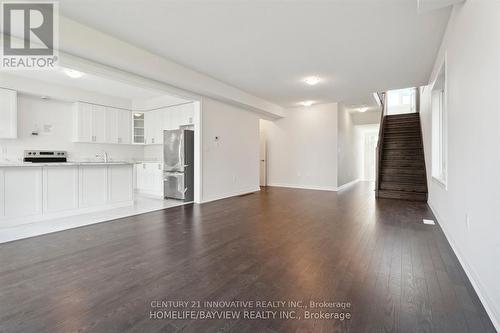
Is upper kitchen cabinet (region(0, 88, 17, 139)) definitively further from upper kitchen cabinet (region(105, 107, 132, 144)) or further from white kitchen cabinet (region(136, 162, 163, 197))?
white kitchen cabinet (region(136, 162, 163, 197))

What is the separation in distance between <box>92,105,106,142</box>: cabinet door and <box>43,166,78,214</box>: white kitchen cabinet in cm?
253

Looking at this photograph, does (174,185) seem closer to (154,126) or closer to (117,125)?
(154,126)

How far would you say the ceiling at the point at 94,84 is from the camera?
480cm

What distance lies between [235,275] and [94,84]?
5.68 metres

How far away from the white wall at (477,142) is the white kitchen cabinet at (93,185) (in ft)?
17.7

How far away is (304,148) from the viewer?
8.16 m

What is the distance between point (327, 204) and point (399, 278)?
10.9ft

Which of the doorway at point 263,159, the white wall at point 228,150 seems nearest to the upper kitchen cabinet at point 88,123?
the white wall at point 228,150

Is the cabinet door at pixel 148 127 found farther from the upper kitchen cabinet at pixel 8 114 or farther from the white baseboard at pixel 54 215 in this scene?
the upper kitchen cabinet at pixel 8 114

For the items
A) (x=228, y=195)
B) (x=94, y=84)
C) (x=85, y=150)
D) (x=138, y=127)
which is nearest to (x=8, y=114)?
(x=94, y=84)

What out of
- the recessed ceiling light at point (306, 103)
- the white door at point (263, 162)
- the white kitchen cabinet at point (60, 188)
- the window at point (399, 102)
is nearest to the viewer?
the white kitchen cabinet at point (60, 188)

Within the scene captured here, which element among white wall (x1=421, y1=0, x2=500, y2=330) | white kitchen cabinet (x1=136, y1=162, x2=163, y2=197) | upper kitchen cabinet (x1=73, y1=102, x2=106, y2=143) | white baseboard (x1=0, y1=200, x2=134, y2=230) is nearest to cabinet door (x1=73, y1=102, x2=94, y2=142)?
upper kitchen cabinet (x1=73, y1=102, x2=106, y2=143)

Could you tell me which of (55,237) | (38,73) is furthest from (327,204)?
(38,73)

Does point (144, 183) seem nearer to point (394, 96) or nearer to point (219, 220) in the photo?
point (219, 220)
